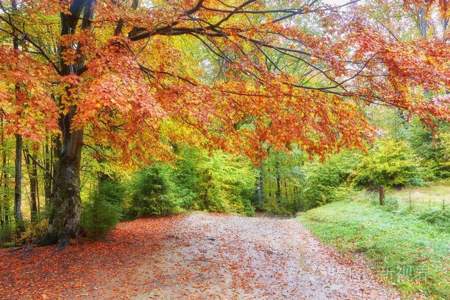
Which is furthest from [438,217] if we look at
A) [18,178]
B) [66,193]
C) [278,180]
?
[278,180]

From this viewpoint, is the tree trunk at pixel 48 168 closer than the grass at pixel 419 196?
No

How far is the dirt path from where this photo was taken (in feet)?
19.7

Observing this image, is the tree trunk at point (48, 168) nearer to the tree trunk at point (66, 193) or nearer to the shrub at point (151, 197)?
the shrub at point (151, 197)

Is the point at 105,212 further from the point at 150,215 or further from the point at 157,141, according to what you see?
the point at 150,215

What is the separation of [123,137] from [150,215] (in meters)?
6.65

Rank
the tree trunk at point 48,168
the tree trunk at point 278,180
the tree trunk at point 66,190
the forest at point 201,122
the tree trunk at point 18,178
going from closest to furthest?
1. the forest at point 201,122
2. the tree trunk at point 66,190
3. the tree trunk at point 18,178
4. the tree trunk at point 48,168
5. the tree trunk at point 278,180

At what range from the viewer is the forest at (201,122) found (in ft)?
18.8

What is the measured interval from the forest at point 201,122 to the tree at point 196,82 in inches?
1.4

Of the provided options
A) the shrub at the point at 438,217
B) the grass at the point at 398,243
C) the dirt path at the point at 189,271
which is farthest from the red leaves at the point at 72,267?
the shrub at the point at 438,217

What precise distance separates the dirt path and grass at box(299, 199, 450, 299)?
44 cm

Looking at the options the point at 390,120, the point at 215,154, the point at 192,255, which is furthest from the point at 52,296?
the point at 390,120

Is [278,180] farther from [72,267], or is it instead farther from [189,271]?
[72,267]

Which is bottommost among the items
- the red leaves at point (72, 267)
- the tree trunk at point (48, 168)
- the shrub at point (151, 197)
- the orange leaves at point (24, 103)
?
the red leaves at point (72, 267)

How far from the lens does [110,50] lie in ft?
20.3
